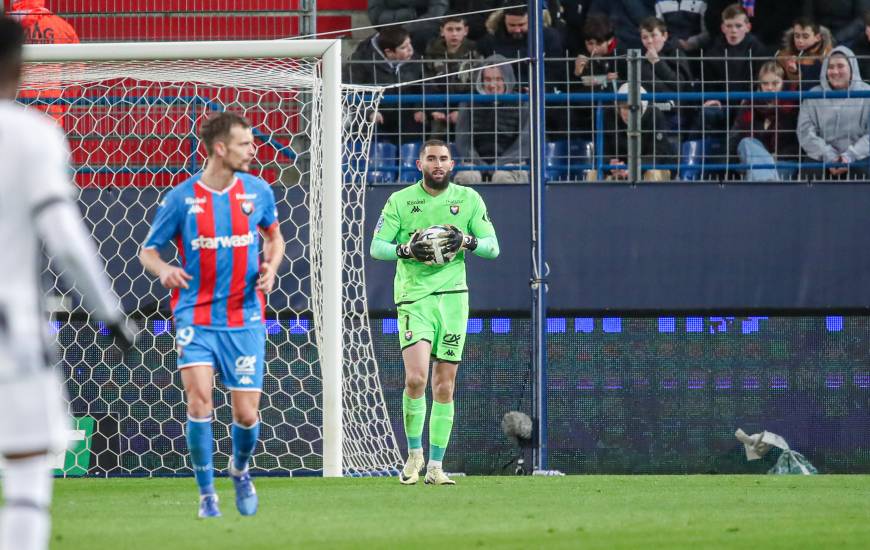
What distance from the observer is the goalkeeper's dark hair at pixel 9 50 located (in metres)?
4.10

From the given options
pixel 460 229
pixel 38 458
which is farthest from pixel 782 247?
pixel 38 458

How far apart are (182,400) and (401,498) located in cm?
369

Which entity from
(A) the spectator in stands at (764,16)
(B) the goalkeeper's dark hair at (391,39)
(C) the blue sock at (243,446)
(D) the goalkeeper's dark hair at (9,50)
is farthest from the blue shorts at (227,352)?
(A) the spectator in stands at (764,16)

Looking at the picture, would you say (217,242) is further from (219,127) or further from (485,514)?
(485,514)

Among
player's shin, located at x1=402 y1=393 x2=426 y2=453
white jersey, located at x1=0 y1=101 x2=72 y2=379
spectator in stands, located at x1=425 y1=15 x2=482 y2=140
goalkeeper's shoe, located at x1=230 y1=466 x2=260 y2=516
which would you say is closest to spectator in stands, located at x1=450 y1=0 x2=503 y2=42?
spectator in stands, located at x1=425 y1=15 x2=482 y2=140

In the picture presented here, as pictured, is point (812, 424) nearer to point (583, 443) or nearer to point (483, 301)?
point (583, 443)

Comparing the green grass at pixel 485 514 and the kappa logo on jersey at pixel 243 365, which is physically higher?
the kappa logo on jersey at pixel 243 365

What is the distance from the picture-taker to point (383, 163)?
38.9 feet

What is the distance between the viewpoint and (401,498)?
7855mm

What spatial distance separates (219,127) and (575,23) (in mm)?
6789

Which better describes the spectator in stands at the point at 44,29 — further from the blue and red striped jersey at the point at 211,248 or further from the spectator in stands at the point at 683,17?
the spectator in stands at the point at 683,17

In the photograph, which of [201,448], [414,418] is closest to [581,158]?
[414,418]

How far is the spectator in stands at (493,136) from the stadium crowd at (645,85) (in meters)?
0.01

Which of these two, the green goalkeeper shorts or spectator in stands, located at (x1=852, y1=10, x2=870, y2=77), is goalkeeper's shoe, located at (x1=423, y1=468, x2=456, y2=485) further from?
spectator in stands, located at (x1=852, y1=10, x2=870, y2=77)
